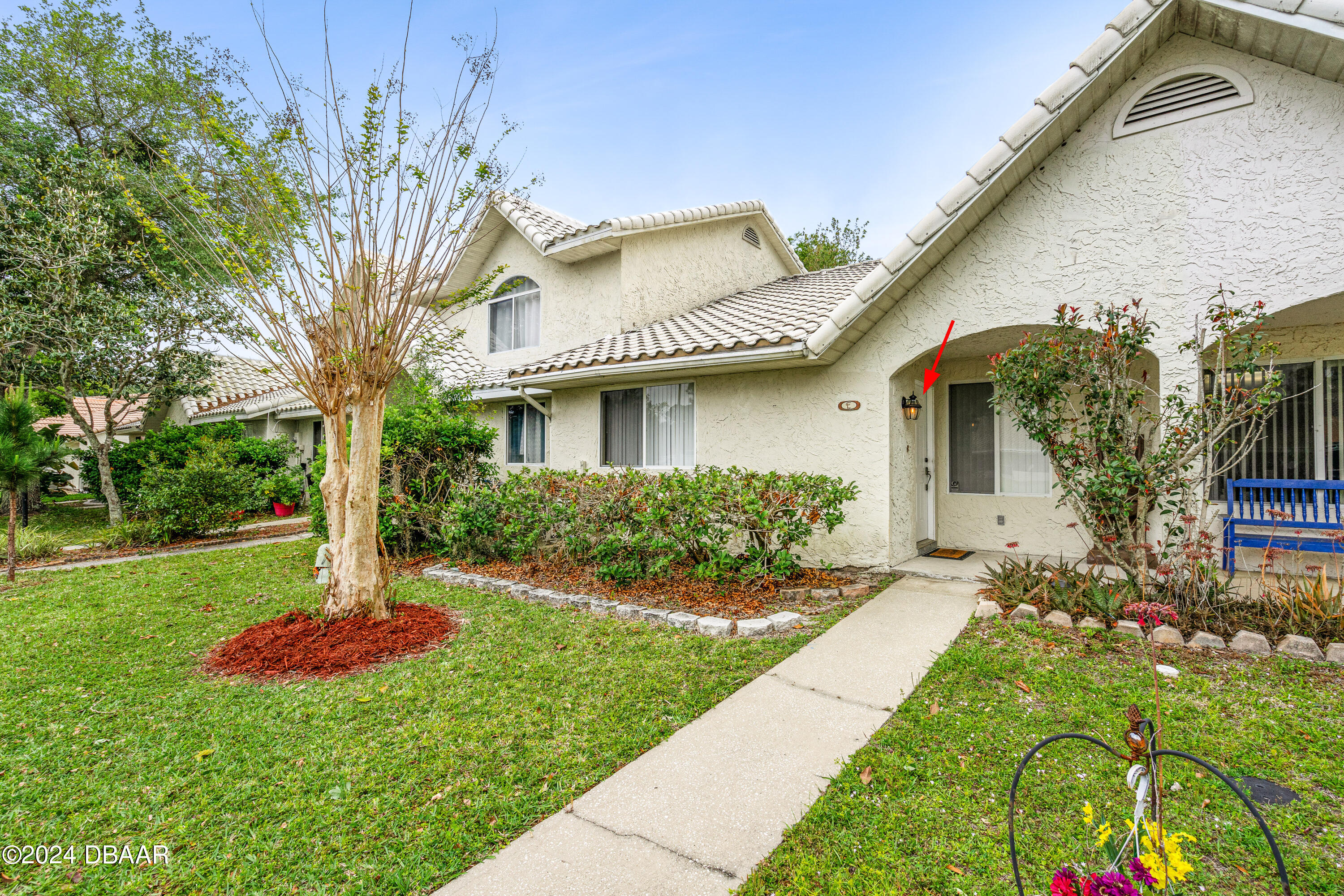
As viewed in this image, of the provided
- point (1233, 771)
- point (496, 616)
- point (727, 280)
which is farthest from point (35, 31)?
point (1233, 771)

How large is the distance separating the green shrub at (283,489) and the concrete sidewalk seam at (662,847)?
593 inches

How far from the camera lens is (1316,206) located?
539 cm

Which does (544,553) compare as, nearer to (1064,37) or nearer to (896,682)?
(896,682)

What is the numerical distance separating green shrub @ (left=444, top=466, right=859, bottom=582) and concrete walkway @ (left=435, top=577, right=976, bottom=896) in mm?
1866

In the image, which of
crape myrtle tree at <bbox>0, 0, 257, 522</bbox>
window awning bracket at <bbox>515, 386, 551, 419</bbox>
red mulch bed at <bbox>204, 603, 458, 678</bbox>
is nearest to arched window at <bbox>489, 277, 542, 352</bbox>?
window awning bracket at <bbox>515, 386, 551, 419</bbox>

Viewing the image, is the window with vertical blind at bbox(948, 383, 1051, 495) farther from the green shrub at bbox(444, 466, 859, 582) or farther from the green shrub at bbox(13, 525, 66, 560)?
the green shrub at bbox(13, 525, 66, 560)

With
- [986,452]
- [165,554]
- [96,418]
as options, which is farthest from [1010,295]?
[96,418]

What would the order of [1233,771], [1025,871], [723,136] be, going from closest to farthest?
[1025,871]
[1233,771]
[723,136]

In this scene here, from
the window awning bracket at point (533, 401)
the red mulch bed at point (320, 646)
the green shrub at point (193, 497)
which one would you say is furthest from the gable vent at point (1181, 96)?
the green shrub at point (193, 497)

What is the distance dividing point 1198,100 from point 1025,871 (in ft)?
24.3

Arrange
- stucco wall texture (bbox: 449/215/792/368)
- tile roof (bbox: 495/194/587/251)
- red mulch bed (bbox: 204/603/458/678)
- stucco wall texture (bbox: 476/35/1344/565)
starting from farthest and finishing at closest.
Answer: tile roof (bbox: 495/194/587/251) < stucco wall texture (bbox: 449/215/792/368) < stucco wall texture (bbox: 476/35/1344/565) < red mulch bed (bbox: 204/603/458/678)

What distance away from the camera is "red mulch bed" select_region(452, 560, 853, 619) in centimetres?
639

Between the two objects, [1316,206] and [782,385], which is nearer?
[1316,206]

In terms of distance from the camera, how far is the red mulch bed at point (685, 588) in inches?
252
